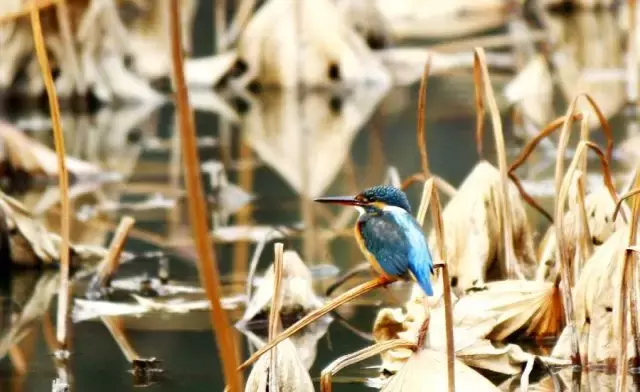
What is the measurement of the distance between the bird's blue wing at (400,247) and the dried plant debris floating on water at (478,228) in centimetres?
106

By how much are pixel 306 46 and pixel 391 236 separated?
23.1ft

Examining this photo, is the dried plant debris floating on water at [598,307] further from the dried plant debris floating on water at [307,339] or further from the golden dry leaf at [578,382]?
the dried plant debris floating on water at [307,339]

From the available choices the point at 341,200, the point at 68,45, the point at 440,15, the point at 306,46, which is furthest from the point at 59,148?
the point at 440,15

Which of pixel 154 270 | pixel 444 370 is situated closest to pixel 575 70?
pixel 154 270

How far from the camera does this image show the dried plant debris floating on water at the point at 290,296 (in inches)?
127

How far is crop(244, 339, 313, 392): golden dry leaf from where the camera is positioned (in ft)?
7.95

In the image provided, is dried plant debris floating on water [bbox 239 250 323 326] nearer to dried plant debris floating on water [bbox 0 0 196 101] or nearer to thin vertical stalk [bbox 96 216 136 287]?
thin vertical stalk [bbox 96 216 136 287]

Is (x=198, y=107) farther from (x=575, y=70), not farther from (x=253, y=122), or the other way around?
(x=575, y=70)

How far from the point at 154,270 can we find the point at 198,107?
472 cm

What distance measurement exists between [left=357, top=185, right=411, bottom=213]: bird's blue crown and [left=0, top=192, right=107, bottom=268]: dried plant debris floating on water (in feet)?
5.72

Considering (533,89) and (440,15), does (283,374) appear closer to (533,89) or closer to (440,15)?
(533,89)

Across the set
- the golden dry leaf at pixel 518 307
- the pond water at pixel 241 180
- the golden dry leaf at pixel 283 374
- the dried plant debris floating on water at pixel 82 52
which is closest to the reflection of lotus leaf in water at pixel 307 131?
the pond water at pixel 241 180

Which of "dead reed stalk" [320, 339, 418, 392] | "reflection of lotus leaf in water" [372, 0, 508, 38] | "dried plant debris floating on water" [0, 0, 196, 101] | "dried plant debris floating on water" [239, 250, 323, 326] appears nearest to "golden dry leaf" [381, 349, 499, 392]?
"dead reed stalk" [320, 339, 418, 392]

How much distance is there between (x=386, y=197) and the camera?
2252 mm
